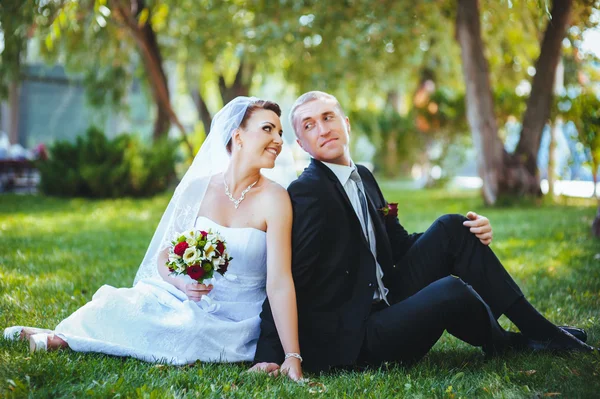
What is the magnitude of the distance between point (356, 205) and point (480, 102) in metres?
8.35

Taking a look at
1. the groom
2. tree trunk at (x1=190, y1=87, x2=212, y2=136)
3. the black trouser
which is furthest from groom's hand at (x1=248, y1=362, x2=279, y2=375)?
tree trunk at (x1=190, y1=87, x2=212, y2=136)

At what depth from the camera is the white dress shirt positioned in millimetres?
3353

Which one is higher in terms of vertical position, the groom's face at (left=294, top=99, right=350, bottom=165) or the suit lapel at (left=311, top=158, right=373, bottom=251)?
the groom's face at (left=294, top=99, right=350, bottom=165)

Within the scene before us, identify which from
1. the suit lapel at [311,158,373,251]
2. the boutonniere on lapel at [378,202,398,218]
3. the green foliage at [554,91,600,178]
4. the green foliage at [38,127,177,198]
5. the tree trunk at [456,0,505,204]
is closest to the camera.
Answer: the suit lapel at [311,158,373,251]

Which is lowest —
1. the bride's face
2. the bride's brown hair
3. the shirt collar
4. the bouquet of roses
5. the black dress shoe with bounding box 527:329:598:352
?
the black dress shoe with bounding box 527:329:598:352

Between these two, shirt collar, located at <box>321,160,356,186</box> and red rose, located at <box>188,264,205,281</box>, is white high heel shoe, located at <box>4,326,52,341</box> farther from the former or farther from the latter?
shirt collar, located at <box>321,160,356,186</box>

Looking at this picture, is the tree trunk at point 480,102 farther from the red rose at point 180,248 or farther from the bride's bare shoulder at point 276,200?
the red rose at point 180,248

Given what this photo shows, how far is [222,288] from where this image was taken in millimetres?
3449

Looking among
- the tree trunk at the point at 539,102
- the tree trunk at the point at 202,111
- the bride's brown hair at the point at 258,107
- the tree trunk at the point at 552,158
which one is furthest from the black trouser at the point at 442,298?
the tree trunk at the point at 202,111

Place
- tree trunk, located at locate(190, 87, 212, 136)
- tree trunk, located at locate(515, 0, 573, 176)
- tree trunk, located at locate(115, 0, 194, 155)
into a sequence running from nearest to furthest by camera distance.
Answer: tree trunk, located at locate(515, 0, 573, 176) → tree trunk, located at locate(115, 0, 194, 155) → tree trunk, located at locate(190, 87, 212, 136)

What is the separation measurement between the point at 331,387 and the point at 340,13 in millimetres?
8209

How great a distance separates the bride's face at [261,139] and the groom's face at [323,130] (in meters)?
0.15

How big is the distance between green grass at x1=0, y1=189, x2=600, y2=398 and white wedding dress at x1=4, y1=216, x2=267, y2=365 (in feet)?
0.30

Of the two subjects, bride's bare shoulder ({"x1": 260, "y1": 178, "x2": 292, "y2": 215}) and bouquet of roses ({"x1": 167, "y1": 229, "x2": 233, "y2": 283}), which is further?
bride's bare shoulder ({"x1": 260, "y1": 178, "x2": 292, "y2": 215})
